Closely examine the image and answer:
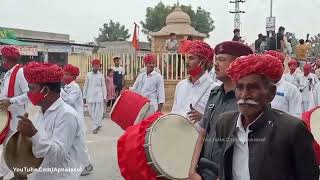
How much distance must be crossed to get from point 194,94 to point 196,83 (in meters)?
0.11

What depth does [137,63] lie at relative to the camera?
18.3 metres

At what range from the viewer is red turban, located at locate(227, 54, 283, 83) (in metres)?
2.67

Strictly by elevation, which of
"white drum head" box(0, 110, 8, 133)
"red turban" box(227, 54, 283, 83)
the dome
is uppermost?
the dome

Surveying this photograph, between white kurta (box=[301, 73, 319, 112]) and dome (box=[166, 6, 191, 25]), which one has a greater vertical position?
dome (box=[166, 6, 191, 25])

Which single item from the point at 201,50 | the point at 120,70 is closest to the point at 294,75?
the point at 120,70

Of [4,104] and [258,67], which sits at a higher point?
[258,67]

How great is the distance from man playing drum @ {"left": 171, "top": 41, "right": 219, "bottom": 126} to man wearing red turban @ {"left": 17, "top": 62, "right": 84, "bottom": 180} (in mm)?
1316

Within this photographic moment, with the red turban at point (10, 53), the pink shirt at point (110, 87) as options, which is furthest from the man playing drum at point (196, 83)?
the pink shirt at point (110, 87)

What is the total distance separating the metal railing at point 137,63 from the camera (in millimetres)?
17156

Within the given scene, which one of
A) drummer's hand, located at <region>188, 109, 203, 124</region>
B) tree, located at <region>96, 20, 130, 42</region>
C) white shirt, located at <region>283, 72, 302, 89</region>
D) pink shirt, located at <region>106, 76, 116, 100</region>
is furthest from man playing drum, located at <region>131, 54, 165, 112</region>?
tree, located at <region>96, 20, 130, 42</region>

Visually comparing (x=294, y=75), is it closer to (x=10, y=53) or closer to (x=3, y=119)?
(x=10, y=53)

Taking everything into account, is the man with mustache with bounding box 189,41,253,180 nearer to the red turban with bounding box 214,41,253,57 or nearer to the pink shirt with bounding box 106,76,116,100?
the red turban with bounding box 214,41,253,57

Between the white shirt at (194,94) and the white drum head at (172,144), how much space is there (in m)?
1.03

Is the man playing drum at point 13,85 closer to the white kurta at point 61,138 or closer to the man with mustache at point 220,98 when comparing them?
the white kurta at point 61,138
